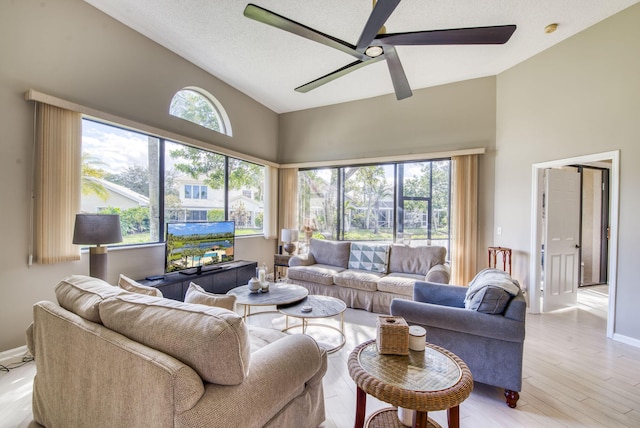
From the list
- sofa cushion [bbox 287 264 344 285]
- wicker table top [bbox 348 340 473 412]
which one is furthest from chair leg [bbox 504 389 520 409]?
sofa cushion [bbox 287 264 344 285]

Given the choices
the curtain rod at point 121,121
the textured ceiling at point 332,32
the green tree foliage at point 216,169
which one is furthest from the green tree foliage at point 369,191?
the curtain rod at point 121,121

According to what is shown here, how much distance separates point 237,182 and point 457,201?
3.84 metres

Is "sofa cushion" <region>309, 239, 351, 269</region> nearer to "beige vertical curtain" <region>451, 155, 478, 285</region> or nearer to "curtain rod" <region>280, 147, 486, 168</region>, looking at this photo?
"curtain rod" <region>280, 147, 486, 168</region>

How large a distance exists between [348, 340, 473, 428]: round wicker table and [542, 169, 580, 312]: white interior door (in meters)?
3.39

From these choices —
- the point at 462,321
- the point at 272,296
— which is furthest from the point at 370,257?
the point at 462,321

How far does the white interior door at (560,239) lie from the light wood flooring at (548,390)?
0.83 meters

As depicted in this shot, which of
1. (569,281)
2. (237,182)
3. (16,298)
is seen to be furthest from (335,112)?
(16,298)

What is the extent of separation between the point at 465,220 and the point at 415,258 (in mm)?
1102

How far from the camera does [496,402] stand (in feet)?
6.48

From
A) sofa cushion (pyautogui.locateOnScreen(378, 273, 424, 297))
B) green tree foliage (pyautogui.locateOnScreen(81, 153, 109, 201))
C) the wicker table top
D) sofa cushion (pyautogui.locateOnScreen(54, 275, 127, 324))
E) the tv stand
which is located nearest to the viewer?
the wicker table top

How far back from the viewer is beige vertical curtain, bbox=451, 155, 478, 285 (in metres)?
4.38

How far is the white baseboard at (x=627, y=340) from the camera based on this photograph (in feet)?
9.30

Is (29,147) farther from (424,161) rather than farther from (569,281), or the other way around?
(569,281)

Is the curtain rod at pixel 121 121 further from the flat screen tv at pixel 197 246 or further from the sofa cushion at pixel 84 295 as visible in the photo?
the sofa cushion at pixel 84 295
